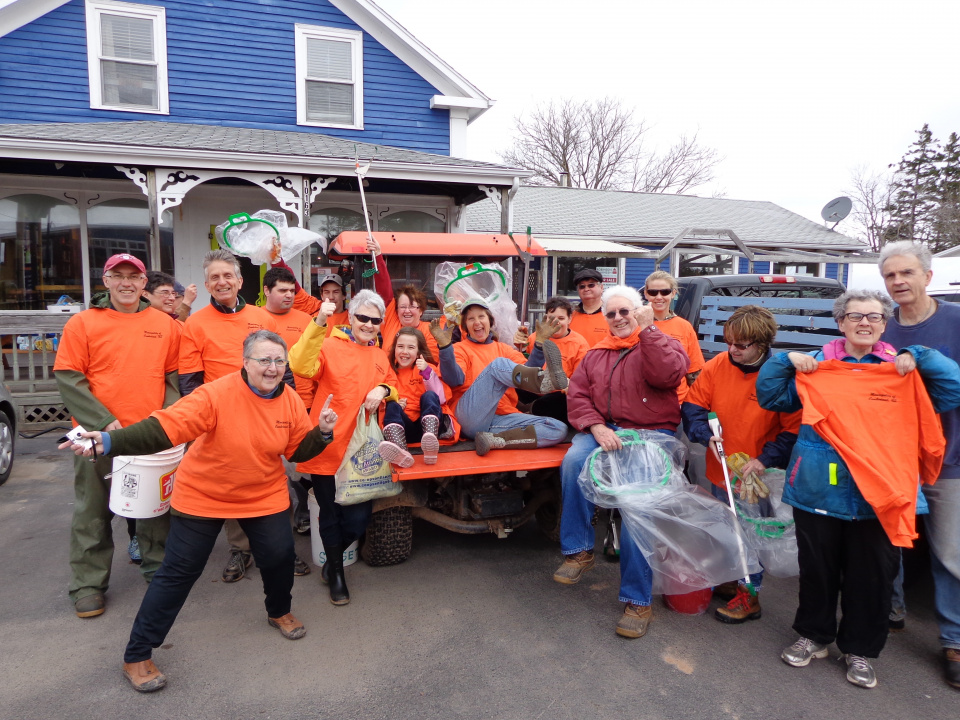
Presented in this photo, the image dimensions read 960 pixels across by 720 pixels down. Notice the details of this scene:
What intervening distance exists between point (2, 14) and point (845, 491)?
528 inches

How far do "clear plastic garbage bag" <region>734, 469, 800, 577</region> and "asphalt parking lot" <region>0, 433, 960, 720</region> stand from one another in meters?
0.34

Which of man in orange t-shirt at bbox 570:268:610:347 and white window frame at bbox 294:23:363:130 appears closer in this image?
man in orange t-shirt at bbox 570:268:610:347

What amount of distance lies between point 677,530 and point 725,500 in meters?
0.58

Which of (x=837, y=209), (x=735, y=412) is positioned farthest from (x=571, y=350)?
(x=837, y=209)

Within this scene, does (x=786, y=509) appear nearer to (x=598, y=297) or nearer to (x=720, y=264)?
(x=598, y=297)

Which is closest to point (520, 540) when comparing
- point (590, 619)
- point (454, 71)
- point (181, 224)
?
point (590, 619)

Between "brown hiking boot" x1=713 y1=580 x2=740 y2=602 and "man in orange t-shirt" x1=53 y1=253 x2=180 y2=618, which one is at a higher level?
"man in orange t-shirt" x1=53 y1=253 x2=180 y2=618

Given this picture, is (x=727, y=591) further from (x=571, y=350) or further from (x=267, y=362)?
(x=267, y=362)

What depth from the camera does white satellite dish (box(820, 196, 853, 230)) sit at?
16.9m

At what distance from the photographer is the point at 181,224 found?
1138 cm

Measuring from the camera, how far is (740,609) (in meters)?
3.51

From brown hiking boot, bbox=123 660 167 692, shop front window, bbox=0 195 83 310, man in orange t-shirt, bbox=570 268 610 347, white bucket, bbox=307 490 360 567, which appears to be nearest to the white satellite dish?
man in orange t-shirt, bbox=570 268 610 347

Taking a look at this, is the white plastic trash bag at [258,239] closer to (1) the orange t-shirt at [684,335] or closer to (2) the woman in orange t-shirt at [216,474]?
(2) the woman in orange t-shirt at [216,474]

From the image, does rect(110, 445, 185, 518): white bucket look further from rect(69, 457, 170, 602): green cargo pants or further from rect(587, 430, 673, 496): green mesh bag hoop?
rect(587, 430, 673, 496): green mesh bag hoop
